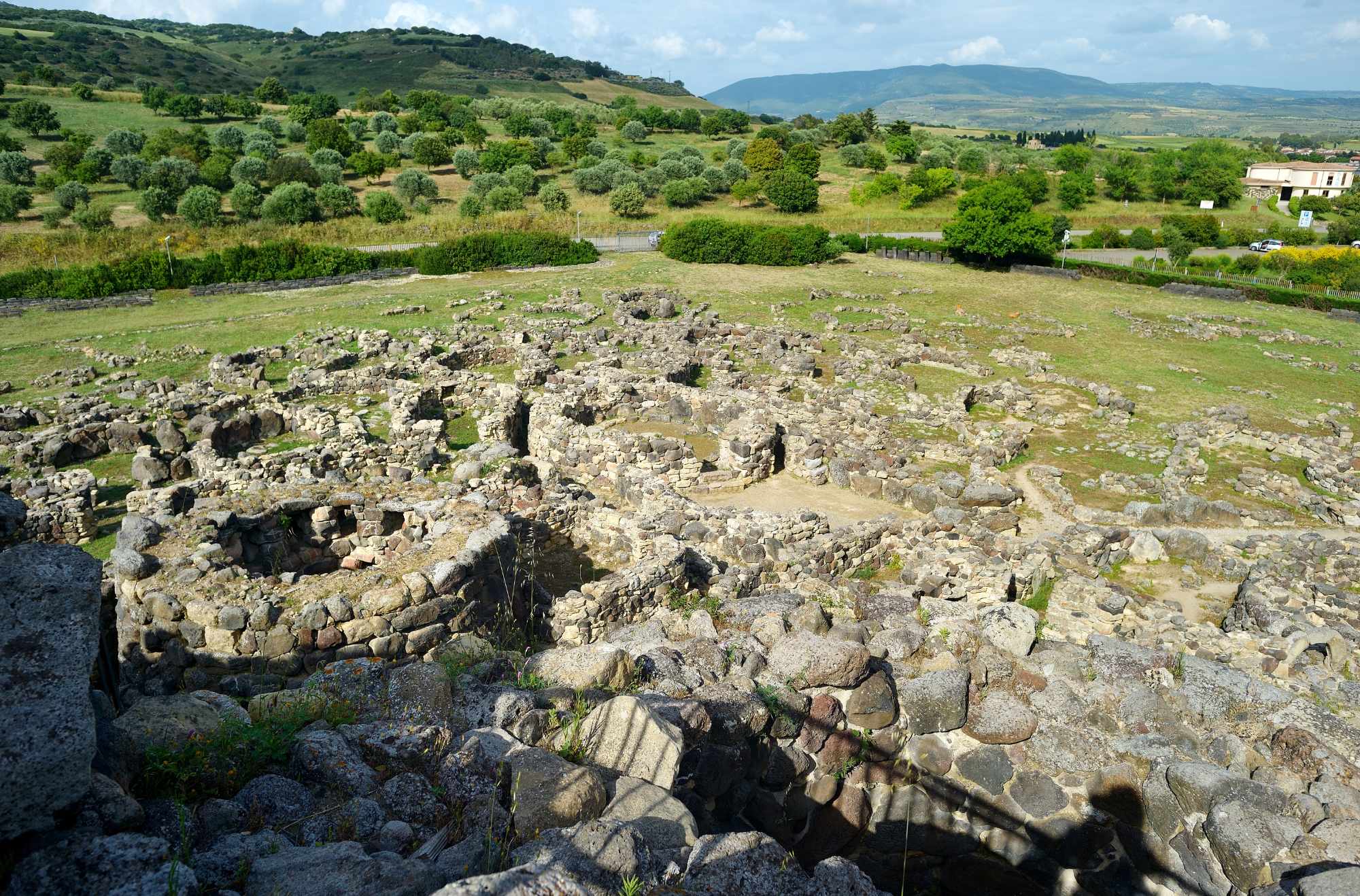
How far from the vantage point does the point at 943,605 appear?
11531 mm

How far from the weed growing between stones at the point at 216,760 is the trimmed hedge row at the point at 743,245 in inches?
1859

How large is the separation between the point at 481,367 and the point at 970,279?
3206 cm

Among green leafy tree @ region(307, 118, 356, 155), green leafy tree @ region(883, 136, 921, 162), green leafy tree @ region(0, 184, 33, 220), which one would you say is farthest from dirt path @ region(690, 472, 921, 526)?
green leafy tree @ region(883, 136, 921, 162)

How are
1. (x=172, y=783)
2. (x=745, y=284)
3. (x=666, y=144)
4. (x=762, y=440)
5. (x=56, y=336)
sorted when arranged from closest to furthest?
(x=172, y=783) → (x=762, y=440) → (x=56, y=336) → (x=745, y=284) → (x=666, y=144)

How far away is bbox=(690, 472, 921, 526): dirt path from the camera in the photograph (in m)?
17.4

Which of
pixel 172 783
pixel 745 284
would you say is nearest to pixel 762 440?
pixel 172 783

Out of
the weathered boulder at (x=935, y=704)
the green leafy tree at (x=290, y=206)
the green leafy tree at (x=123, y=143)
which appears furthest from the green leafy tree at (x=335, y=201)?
the weathered boulder at (x=935, y=704)

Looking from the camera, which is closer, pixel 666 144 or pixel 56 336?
pixel 56 336

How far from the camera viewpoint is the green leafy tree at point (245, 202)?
57031 mm

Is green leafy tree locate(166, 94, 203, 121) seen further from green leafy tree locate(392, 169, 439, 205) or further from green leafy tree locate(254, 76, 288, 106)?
green leafy tree locate(392, 169, 439, 205)

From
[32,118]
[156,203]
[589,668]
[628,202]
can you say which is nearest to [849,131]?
[628,202]

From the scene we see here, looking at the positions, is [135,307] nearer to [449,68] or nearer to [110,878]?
[110,878]

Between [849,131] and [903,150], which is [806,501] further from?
[849,131]

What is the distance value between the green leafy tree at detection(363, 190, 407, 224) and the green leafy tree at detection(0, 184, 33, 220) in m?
22.1
